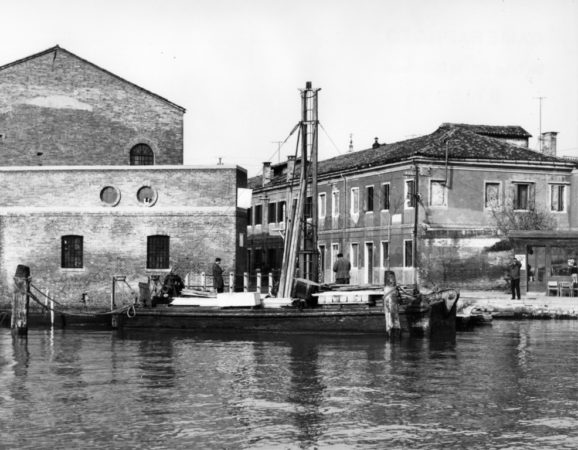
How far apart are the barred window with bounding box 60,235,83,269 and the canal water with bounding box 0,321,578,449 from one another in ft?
30.3

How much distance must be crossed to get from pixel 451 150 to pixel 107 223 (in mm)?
17514

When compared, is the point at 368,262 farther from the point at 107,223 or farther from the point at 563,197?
the point at 107,223

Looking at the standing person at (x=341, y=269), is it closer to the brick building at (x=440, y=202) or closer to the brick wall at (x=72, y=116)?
the brick wall at (x=72, y=116)

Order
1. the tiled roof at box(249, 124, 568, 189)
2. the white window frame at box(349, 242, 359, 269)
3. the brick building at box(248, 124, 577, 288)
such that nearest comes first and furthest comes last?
the brick building at box(248, 124, 577, 288) < the tiled roof at box(249, 124, 568, 189) < the white window frame at box(349, 242, 359, 269)

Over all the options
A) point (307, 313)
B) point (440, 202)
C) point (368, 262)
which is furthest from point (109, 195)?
point (368, 262)

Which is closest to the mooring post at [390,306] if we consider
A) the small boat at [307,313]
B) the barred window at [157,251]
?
the small boat at [307,313]

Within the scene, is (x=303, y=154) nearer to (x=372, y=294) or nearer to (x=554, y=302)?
(x=372, y=294)

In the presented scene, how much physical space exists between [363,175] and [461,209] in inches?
224

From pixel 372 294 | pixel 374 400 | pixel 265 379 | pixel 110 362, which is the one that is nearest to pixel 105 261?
pixel 372 294

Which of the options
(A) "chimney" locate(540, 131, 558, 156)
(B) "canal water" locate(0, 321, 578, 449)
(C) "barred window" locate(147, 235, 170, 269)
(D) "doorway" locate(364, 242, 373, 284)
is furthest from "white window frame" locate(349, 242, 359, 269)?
(B) "canal water" locate(0, 321, 578, 449)

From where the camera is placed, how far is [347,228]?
4925 centimetres

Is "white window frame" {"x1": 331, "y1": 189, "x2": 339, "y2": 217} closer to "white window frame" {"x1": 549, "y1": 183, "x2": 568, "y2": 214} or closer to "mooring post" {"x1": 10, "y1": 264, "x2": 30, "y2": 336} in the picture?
"white window frame" {"x1": 549, "y1": 183, "x2": 568, "y2": 214}

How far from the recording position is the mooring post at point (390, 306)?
79.1ft

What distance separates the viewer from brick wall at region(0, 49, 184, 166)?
35.4m
